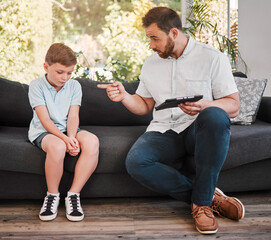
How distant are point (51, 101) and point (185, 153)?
82cm

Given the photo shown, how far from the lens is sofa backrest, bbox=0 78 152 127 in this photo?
236 centimetres

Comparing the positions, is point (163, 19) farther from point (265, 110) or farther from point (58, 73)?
point (265, 110)

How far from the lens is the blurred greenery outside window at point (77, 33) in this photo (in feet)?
17.0

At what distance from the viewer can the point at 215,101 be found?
1.77 metres

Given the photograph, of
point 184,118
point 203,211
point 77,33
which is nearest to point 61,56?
point 184,118

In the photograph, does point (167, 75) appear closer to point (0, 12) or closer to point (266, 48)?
point (266, 48)

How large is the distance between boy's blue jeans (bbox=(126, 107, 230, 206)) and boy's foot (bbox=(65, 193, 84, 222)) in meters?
0.31

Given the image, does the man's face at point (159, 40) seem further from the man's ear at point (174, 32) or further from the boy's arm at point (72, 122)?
the boy's arm at point (72, 122)

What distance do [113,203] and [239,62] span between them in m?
2.51

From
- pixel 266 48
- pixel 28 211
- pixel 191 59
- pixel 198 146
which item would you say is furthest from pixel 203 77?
pixel 266 48

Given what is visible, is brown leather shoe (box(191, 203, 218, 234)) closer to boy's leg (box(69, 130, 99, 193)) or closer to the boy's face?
boy's leg (box(69, 130, 99, 193))

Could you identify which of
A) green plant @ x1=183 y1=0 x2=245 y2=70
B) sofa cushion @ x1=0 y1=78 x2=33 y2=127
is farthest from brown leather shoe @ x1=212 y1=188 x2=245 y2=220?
green plant @ x1=183 y1=0 x2=245 y2=70

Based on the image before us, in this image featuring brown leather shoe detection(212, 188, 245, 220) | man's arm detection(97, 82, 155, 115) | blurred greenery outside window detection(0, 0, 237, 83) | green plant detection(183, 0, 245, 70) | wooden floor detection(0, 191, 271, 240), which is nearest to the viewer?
wooden floor detection(0, 191, 271, 240)

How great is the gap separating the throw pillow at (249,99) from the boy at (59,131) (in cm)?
107
